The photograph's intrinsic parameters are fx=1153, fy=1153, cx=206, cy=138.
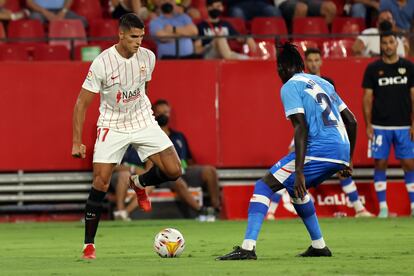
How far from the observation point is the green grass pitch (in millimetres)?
9961

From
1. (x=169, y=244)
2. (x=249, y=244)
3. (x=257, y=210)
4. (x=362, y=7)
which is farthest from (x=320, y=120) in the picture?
(x=362, y=7)

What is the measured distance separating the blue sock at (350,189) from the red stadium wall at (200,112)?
1.11 meters

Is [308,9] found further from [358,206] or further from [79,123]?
[79,123]

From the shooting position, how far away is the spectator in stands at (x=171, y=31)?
20.0 metres

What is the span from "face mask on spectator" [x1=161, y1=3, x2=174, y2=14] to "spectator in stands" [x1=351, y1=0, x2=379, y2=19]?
3.89 m

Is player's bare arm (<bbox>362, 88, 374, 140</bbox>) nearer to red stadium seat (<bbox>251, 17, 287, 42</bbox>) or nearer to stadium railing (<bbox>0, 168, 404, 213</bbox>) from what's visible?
stadium railing (<bbox>0, 168, 404, 213</bbox>)

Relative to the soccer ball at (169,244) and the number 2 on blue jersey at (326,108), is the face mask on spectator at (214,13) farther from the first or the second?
the number 2 on blue jersey at (326,108)

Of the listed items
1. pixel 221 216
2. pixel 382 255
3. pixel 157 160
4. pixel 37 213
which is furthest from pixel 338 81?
pixel 382 255

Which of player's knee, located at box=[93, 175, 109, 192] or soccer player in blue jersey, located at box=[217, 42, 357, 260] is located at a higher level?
soccer player in blue jersey, located at box=[217, 42, 357, 260]

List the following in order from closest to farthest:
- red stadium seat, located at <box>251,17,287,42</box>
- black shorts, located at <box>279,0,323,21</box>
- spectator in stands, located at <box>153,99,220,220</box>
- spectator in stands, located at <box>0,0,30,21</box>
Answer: spectator in stands, located at <box>153,99,220,220</box>
spectator in stands, located at <box>0,0,30,21</box>
red stadium seat, located at <box>251,17,287,42</box>
black shorts, located at <box>279,0,323,21</box>

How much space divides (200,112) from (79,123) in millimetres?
8258

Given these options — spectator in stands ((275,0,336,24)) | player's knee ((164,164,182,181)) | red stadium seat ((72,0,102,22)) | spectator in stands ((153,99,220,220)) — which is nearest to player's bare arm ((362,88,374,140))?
spectator in stands ((153,99,220,220))

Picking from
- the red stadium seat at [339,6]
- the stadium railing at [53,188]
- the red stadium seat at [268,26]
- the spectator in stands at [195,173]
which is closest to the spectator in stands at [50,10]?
the spectator in stands at [195,173]

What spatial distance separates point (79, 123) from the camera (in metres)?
12.0
